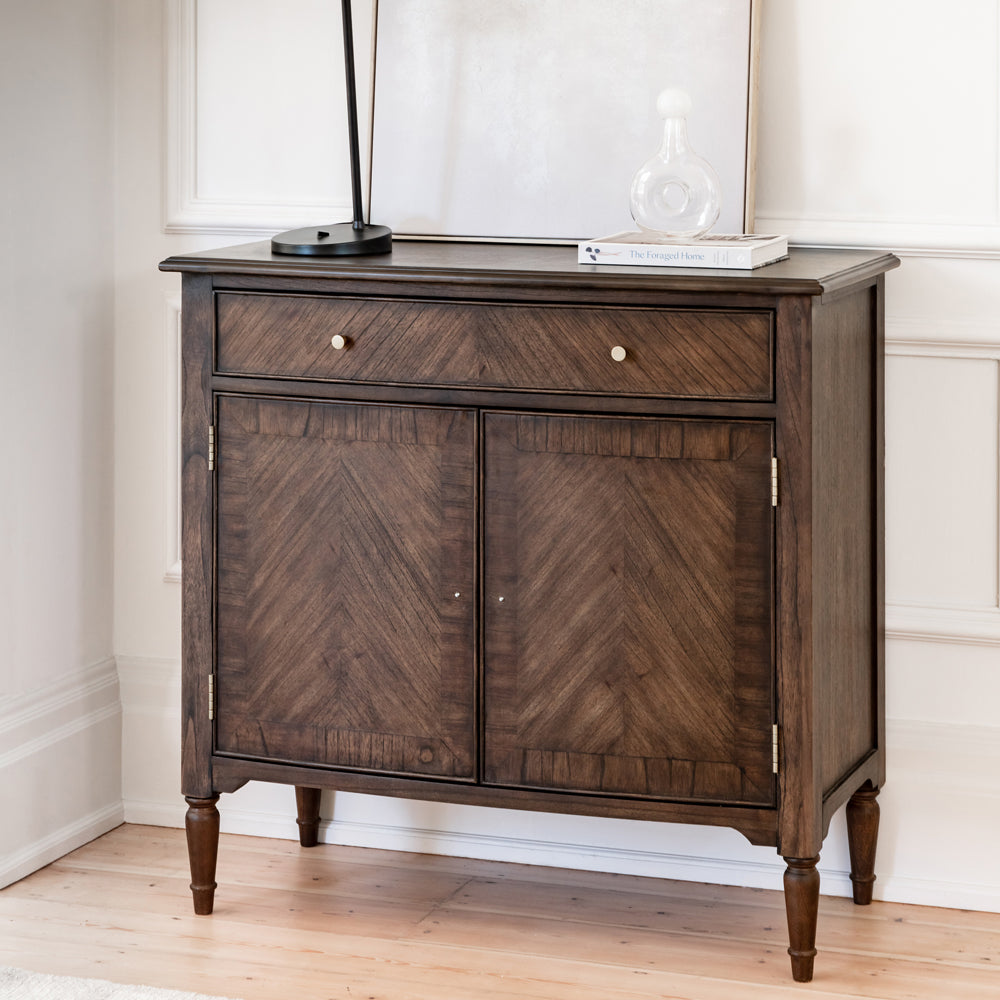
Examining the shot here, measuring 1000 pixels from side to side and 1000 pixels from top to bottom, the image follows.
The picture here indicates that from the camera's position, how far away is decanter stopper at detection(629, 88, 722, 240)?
221 cm

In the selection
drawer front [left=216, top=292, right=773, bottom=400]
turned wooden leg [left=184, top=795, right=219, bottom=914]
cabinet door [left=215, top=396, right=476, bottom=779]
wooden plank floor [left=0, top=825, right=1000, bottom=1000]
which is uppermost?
drawer front [left=216, top=292, right=773, bottom=400]

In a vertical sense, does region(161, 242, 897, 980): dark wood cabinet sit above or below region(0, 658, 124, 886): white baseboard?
above

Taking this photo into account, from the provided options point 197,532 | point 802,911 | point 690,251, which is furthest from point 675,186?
point 802,911

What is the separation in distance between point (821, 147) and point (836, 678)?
0.85m

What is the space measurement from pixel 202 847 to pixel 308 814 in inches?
13.6

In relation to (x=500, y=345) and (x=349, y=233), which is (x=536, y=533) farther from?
(x=349, y=233)

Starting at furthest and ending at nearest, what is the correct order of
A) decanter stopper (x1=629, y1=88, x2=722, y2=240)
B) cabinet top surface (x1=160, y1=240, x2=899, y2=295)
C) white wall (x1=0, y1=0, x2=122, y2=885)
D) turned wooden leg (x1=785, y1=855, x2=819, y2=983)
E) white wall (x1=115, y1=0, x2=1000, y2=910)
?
white wall (x1=0, y1=0, x2=122, y2=885), white wall (x1=115, y1=0, x2=1000, y2=910), decanter stopper (x1=629, y1=88, x2=722, y2=240), turned wooden leg (x1=785, y1=855, x2=819, y2=983), cabinet top surface (x1=160, y1=240, x2=899, y2=295)

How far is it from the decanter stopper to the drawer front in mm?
234

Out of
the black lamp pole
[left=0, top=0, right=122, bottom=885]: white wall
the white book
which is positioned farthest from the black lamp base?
[left=0, top=0, right=122, bottom=885]: white wall

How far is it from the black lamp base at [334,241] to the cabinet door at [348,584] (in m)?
0.24

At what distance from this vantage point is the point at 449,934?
235 cm

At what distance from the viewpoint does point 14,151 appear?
Answer: 2.52m

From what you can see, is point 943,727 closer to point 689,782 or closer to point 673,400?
point 689,782

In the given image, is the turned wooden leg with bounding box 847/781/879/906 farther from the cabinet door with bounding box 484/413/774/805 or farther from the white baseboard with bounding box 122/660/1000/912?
the cabinet door with bounding box 484/413/774/805
